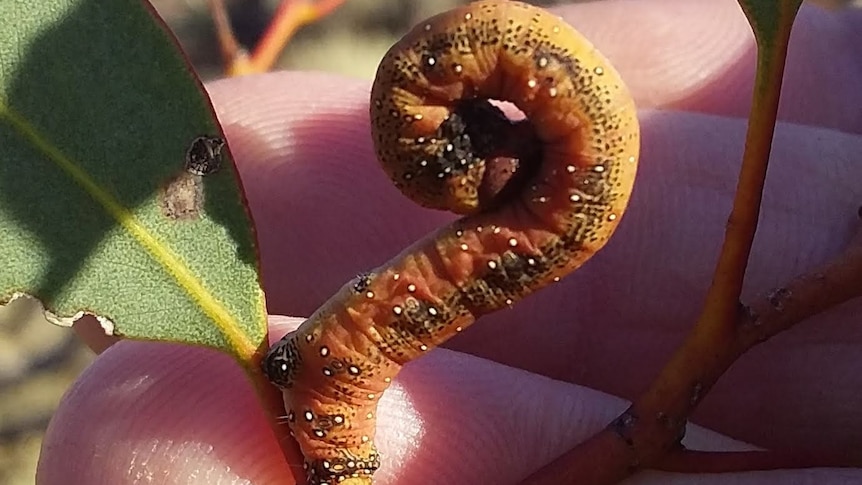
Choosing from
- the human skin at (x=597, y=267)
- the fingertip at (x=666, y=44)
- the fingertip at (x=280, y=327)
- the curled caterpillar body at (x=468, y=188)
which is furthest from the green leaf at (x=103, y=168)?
the fingertip at (x=666, y=44)

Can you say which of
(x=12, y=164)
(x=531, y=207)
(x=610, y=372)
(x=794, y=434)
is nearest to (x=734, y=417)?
(x=794, y=434)

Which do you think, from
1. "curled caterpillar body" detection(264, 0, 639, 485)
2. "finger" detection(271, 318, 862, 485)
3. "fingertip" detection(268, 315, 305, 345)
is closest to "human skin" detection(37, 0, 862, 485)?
"finger" detection(271, 318, 862, 485)

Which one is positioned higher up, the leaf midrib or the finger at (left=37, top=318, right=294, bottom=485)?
the leaf midrib

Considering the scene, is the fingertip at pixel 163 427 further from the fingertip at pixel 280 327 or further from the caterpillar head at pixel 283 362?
the caterpillar head at pixel 283 362

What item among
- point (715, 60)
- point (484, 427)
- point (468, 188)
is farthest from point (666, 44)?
point (468, 188)

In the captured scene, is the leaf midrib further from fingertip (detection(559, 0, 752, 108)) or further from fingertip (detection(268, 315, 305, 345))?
fingertip (detection(559, 0, 752, 108))
